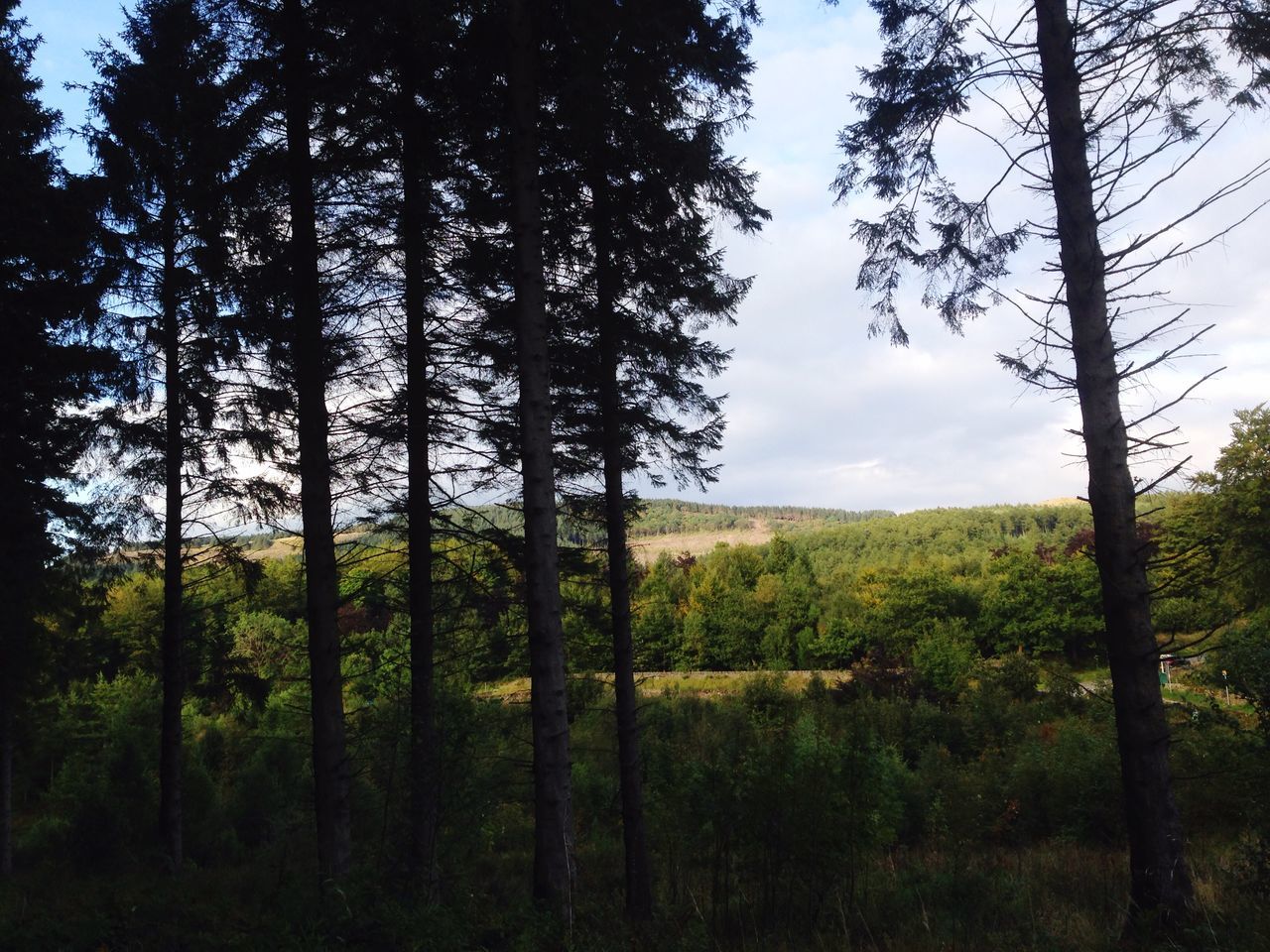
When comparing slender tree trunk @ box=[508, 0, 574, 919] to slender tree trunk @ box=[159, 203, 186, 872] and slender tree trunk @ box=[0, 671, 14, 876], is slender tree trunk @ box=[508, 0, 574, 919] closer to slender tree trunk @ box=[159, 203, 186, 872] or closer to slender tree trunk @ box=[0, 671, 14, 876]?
slender tree trunk @ box=[159, 203, 186, 872]

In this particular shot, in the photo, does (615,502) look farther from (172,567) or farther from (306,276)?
(172,567)

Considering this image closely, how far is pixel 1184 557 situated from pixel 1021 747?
54.4 ft

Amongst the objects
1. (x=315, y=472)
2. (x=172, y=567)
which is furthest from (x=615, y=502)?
(x=172, y=567)

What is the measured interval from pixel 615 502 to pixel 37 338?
9.57m

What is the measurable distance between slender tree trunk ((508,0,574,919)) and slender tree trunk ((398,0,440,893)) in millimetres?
1366

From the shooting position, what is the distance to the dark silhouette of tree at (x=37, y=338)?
11188 mm

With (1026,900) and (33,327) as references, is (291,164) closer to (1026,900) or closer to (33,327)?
(33,327)

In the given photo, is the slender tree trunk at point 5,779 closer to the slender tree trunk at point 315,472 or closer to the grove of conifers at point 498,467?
the grove of conifers at point 498,467

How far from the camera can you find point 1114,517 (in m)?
5.60

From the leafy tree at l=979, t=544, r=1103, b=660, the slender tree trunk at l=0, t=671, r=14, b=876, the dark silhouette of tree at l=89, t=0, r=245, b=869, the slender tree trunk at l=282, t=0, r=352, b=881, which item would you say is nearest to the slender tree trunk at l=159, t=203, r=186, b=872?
the dark silhouette of tree at l=89, t=0, r=245, b=869

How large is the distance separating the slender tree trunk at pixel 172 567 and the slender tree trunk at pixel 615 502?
22.6ft

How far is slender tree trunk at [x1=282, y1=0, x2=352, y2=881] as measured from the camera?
7676mm

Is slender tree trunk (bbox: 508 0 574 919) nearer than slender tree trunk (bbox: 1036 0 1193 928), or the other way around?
slender tree trunk (bbox: 1036 0 1193 928)

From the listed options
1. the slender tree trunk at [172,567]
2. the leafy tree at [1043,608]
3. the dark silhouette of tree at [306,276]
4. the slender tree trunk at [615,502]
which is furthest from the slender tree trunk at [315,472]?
the leafy tree at [1043,608]
